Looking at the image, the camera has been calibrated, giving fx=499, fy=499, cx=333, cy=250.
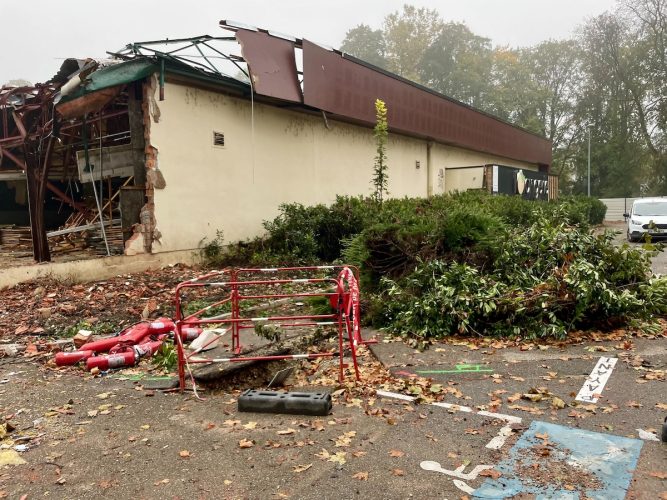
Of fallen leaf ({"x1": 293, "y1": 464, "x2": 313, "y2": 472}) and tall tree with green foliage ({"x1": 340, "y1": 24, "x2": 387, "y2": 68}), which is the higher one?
tall tree with green foliage ({"x1": 340, "y1": 24, "x2": 387, "y2": 68})

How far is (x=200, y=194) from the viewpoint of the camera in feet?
38.5

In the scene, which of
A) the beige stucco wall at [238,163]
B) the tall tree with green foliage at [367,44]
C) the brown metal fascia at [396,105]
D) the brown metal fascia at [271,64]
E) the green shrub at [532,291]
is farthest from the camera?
the tall tree with green foliage at [367,44]

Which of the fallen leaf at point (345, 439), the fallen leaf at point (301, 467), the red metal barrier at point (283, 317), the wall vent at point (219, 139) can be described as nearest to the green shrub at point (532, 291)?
the red metal barrier at point (283, 317)

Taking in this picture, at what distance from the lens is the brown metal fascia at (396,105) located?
13.9 meters

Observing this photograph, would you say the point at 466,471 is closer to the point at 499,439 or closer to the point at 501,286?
the point at 499,439

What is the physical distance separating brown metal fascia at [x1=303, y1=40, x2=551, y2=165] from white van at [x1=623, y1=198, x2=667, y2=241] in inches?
317

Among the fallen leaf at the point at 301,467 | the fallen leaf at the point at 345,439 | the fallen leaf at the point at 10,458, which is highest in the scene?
the fallen leaf at the point at 301,467

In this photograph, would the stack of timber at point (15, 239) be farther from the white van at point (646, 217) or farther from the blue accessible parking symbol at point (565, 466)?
the white van at point (646, 217)

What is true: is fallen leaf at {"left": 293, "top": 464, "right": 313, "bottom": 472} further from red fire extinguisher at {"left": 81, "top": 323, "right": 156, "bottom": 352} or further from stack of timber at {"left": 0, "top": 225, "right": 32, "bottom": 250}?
stack of timber at {"left": 0, "top": 225, "right": 32, "bottom": 250}

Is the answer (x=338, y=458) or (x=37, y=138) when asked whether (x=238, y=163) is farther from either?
(x=338, y=458)

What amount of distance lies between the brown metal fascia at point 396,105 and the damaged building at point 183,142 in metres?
0.07

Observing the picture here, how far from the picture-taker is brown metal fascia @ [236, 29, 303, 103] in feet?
38.7

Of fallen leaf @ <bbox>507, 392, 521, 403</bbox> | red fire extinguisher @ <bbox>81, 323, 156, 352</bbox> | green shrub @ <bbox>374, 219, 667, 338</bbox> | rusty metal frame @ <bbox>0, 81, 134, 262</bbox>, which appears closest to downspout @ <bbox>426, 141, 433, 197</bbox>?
rusty metal frame @ <bbox>0, 81, 134, 262</bbox>

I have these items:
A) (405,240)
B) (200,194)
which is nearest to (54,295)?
(200,194)
